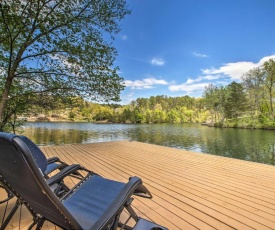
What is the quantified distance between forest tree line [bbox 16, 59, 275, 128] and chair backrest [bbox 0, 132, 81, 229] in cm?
454

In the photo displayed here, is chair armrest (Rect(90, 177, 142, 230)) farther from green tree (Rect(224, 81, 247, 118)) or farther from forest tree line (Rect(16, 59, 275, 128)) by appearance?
green tree (Rect(224, 81, 247, 118))

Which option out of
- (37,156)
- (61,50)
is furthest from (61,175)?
(61,50)

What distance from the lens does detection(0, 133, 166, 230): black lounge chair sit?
0.77 m

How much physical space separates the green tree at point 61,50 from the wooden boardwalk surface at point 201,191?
220cm

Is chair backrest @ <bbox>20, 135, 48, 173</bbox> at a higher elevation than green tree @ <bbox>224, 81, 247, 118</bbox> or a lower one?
lower

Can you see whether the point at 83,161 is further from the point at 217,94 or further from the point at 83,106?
the point at 217,94

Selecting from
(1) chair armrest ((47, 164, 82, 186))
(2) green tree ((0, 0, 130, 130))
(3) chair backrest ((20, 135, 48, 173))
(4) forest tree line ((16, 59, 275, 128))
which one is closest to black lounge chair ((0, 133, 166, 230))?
(1) chair armrest ((47, 164, 82, 186))

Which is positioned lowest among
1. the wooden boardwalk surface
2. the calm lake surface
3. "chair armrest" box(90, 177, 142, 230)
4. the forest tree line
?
the calm lake surface

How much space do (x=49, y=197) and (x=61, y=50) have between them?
4.67m

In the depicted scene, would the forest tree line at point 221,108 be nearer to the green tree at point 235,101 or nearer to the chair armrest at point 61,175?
the green tree at point 235,101

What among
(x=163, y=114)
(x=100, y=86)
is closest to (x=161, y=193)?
(x=100, y=86)

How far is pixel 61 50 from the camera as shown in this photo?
4.70 meters

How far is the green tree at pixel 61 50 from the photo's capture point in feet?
14.0

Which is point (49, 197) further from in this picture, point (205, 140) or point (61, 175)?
point (205, 140)
